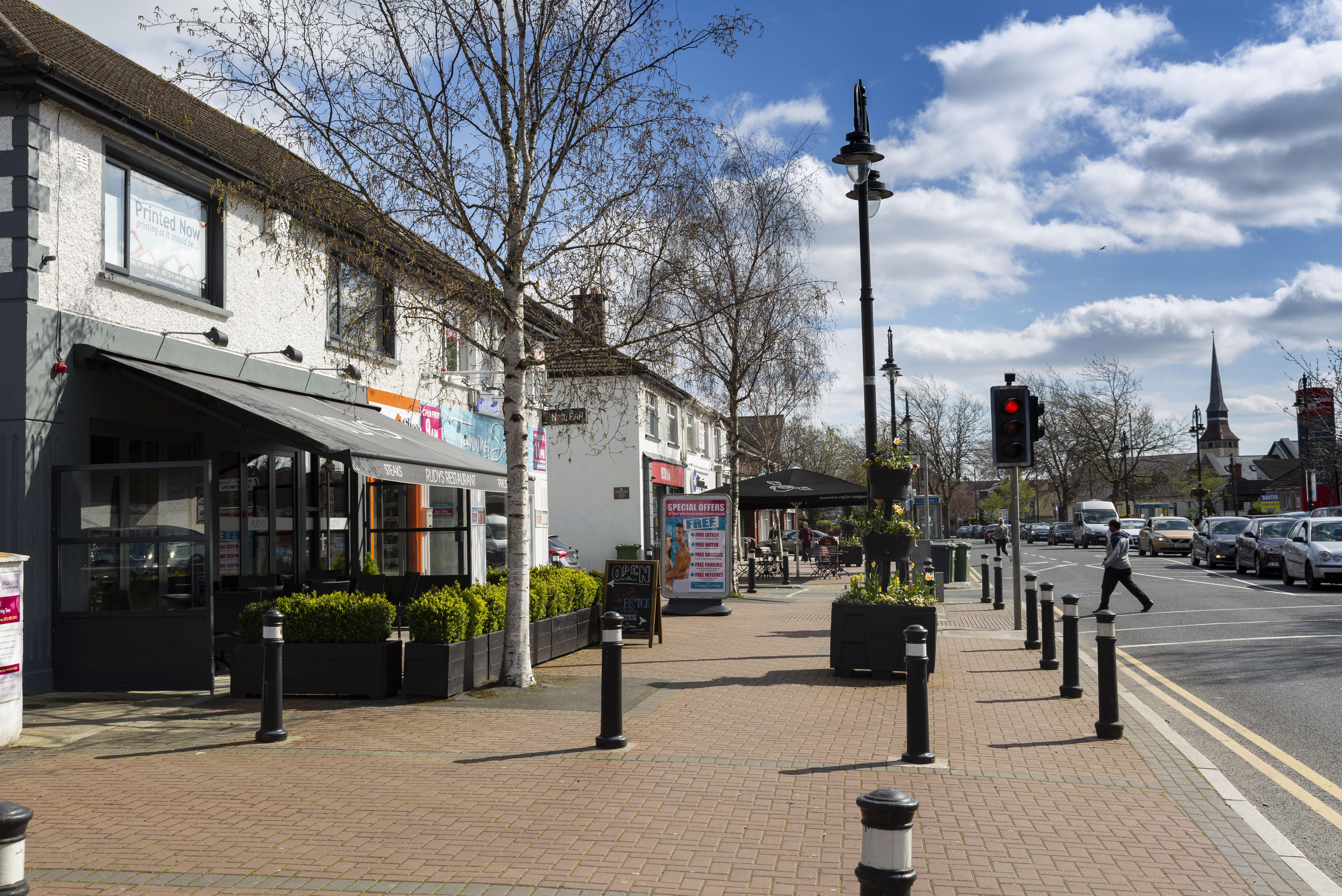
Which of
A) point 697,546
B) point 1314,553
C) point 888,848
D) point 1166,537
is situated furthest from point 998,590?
point 1166,537

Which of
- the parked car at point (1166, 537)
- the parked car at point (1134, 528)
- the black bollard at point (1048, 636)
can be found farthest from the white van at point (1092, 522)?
the black bollard at point (1048, 636)

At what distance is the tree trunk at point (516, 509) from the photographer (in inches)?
391

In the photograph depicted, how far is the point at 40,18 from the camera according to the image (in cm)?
1245

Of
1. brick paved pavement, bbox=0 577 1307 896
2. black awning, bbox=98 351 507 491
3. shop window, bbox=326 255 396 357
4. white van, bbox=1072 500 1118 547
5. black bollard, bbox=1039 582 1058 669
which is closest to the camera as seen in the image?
brick paved pavement, bbox=0 577 1307 896

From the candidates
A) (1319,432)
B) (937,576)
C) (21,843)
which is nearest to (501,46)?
(21,843)

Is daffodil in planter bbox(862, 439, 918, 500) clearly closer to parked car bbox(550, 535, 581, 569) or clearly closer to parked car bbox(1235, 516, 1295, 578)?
parked car bbox(550, 535, 581, 569)

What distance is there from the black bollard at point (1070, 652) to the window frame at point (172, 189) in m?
8.61

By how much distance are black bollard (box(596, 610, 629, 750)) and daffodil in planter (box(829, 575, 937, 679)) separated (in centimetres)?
380

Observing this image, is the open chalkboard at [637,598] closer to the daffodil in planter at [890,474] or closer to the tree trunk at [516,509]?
the daffodil in planter at [890,474]

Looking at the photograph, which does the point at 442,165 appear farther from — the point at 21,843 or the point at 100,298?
the point at 21,843

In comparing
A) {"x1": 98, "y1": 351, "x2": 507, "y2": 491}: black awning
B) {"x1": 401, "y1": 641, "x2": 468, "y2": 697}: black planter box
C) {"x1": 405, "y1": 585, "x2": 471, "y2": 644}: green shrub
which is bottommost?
{"x1": 401, "y1": 641, "x2": 468, "y2": 697}: black planter box

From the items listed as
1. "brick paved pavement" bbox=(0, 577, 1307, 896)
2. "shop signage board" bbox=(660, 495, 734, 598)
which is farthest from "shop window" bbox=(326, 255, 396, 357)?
"shop signage board" bbox=(660, 495, 734, 598)

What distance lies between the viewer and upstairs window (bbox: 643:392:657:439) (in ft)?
106

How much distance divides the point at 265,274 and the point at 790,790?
1035 cm
